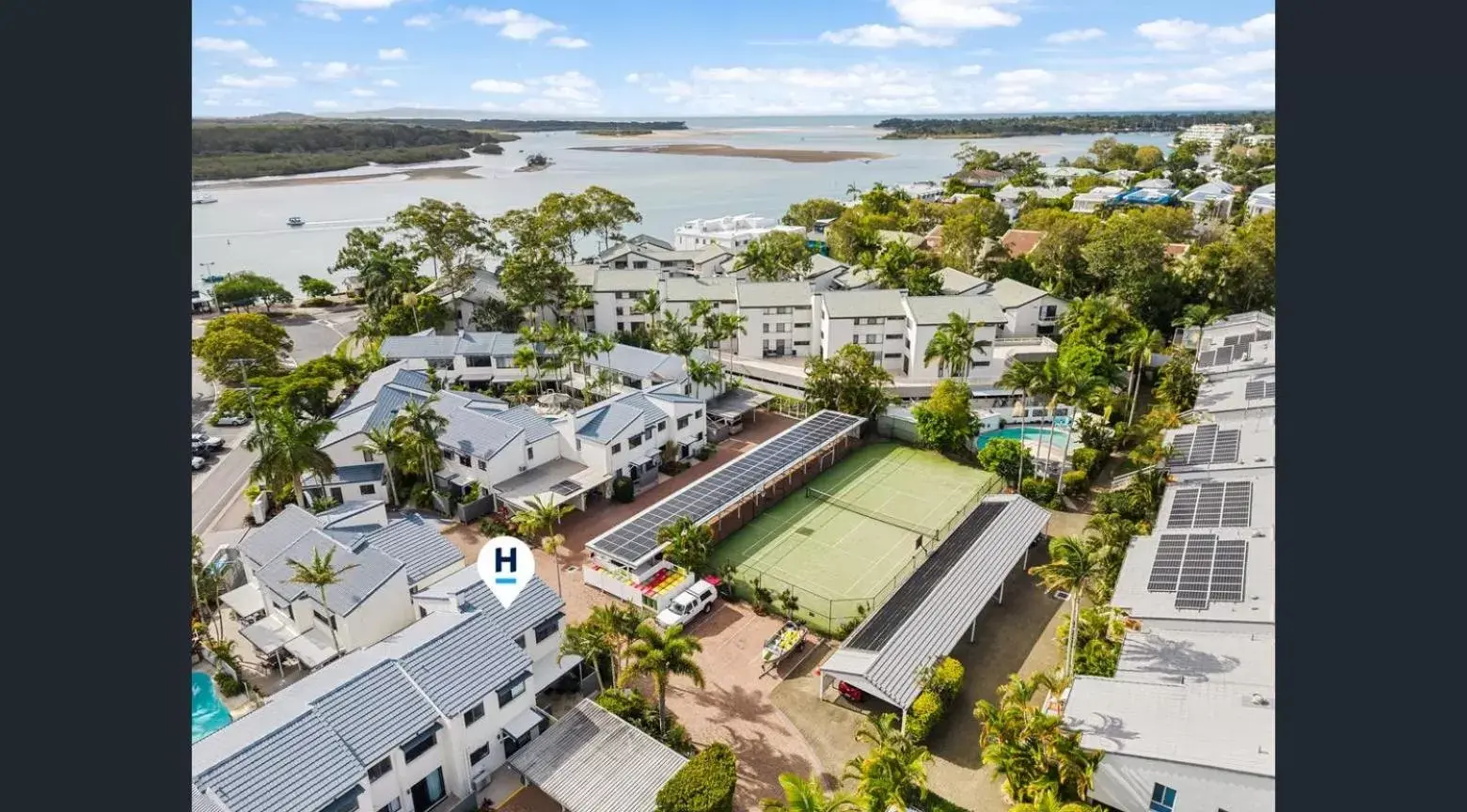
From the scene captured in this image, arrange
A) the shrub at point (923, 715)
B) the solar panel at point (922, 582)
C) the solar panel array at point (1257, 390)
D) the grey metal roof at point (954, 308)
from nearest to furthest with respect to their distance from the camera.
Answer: the shrub at point (923, 715)
the solar panel at point (922, 582)
the solar panel array at point (1257, 390)
the grey metal roof at point (954, 308)

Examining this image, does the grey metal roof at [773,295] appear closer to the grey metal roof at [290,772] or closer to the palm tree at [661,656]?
the palm tree at [661,656]

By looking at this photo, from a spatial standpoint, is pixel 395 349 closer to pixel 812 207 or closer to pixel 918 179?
pixel 812 207

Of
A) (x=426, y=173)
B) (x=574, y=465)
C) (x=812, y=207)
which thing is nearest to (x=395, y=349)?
(x=574, y=465)

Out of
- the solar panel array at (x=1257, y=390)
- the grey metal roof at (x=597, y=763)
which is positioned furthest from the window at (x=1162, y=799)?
the solar panel array at (x=1257, y=390)

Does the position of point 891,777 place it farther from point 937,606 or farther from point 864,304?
point 864,304

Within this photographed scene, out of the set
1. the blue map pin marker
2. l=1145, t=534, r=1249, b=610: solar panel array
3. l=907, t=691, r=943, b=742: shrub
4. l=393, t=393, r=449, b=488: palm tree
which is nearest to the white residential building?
the blue map pin marker

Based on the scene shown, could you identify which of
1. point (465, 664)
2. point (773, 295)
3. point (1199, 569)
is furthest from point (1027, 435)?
point (465, 664)
